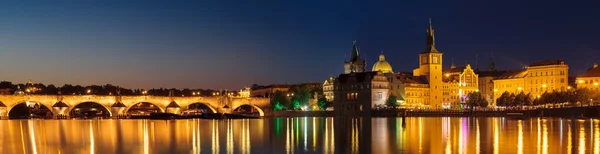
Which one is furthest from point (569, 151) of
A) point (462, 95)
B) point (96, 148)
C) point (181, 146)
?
point (462, 95)

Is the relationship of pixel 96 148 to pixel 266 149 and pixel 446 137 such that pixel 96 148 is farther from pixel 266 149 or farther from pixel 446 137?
pixel 446 137

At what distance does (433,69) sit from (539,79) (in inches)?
896

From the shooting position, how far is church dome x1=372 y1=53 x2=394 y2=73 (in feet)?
541

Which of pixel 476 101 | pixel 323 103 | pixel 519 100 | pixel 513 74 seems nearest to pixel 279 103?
pixel 323 103

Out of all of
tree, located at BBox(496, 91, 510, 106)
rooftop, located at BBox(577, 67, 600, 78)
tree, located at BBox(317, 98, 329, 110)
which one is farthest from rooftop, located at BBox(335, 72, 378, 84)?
rooftop, located at BBox(577, 67, 600, 78)

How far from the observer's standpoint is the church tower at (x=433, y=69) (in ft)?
514

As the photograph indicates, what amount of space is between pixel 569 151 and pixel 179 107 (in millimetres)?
111036

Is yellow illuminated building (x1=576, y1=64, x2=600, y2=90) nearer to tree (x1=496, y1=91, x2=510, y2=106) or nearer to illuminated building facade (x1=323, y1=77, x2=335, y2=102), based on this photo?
tree (x1=496, y1=91, x2=510, y2=106)

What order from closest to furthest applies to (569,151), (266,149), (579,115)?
(569,151) → (266,149) → (579,115)

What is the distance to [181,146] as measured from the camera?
46188mm

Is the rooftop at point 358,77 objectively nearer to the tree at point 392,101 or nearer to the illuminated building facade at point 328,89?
the tree at point 392,101

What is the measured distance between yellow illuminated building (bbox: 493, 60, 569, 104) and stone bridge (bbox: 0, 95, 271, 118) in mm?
53655

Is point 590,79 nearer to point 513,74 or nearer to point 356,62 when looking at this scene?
point 513,74

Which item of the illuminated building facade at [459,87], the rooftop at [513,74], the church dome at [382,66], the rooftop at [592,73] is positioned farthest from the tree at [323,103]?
the rooftop at [592,73]
